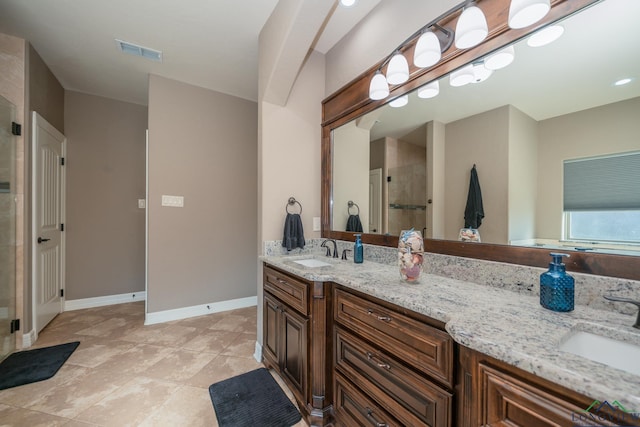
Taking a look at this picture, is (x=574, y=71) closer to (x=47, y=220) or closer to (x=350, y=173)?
(x=350, y=173)

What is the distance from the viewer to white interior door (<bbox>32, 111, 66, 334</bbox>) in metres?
2.53

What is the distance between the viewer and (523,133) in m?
1.20

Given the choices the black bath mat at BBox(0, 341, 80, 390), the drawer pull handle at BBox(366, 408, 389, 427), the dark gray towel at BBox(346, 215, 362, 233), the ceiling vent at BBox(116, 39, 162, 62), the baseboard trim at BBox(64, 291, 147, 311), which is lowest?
the black bath mat at BBox(0, 341, 80, 390)

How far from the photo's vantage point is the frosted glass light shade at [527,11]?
97 cm

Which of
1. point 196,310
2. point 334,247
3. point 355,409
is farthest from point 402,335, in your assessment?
point 196,310

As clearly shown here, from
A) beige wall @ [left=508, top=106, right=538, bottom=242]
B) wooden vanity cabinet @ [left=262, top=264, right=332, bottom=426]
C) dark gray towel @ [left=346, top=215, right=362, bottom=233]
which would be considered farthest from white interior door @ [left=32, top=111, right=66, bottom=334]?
beige wall @ [left=508, top=106, right=538, bottom=242]

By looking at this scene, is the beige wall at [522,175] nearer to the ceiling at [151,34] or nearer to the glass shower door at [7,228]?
the ceiling at [151,34]

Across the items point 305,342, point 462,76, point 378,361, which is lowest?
point 305,342

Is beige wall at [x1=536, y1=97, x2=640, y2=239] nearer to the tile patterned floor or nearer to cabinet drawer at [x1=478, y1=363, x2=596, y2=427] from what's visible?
cabinet drawer at [x1=478, y1=363, x2=596, y2=427]

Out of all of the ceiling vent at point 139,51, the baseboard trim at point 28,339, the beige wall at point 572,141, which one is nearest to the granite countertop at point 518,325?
the beige wall at point 572,141

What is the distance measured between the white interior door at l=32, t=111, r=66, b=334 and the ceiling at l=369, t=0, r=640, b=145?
151 inches

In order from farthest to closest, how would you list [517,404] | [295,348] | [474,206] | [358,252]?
[358,252] < [295,348] < [474,206] < [517,404]

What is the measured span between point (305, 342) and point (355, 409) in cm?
42

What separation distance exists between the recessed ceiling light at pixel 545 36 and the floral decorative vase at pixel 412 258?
1.00 metres
